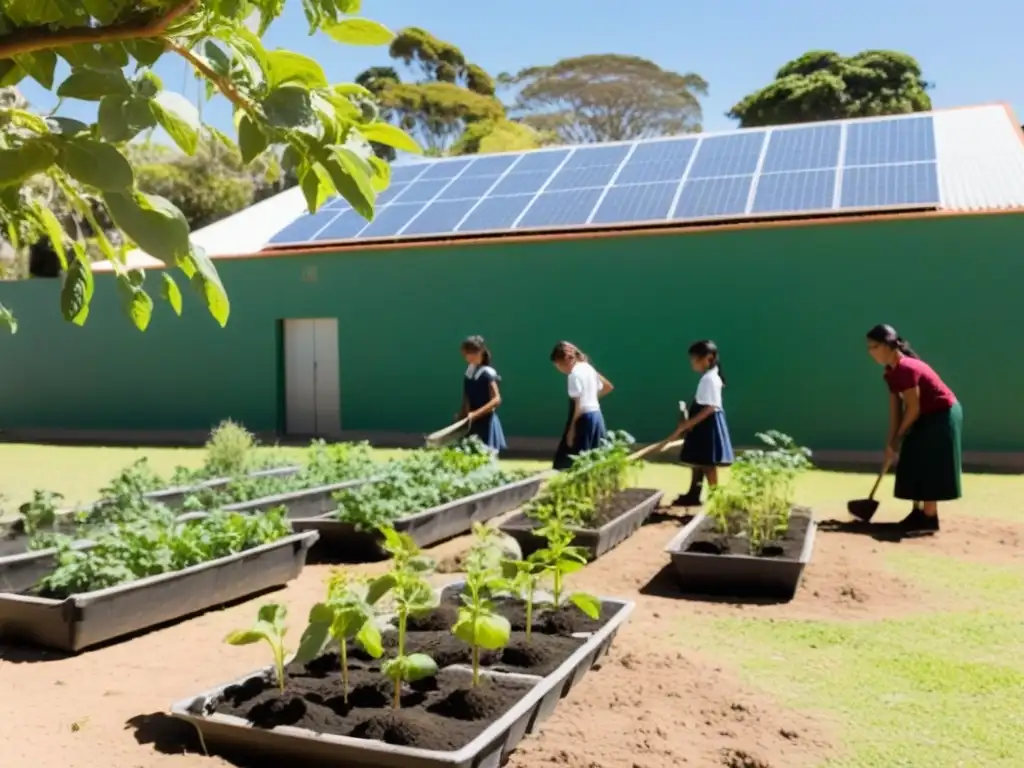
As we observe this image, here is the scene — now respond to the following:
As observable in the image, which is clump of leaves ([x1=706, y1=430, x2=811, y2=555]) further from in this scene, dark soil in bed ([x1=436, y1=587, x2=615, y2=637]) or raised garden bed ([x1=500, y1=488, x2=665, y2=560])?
dark soil in bed ([x1=436, y1=587, x2=615, y2=637])

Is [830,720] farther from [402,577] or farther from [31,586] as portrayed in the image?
[31,586]

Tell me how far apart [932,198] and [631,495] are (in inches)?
277

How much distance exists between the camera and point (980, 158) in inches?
561

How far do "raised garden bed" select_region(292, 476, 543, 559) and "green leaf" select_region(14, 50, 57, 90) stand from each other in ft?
18.7

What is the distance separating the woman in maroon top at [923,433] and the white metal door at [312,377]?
10428 millimetres

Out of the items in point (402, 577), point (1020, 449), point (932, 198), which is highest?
point (932, 198)

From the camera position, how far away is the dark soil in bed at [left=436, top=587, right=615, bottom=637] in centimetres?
441

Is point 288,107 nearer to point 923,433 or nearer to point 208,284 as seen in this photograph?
point 208,284

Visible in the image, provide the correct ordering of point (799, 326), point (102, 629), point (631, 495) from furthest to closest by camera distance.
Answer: point (799, 326)
point (631, 495)
point (102, 629)

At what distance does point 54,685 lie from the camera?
14.5 ft

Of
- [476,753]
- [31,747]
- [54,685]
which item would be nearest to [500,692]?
[476,753]

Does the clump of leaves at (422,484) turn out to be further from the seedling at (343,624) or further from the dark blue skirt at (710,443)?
the seedling at (343,624)

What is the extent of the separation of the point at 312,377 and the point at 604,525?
34.6 feet

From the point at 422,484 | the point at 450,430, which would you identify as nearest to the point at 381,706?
the point at 422,484
